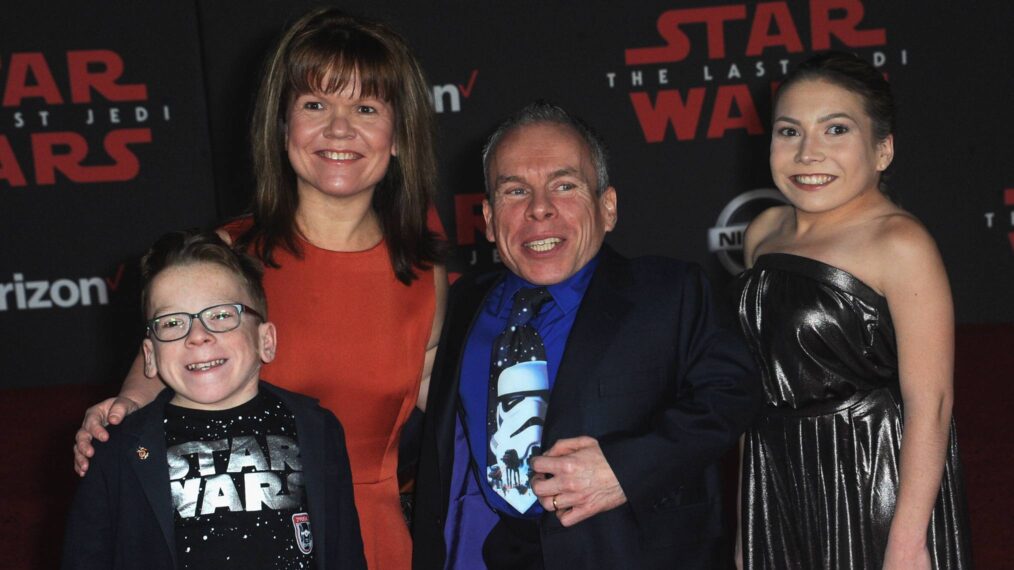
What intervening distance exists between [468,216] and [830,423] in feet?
13.9

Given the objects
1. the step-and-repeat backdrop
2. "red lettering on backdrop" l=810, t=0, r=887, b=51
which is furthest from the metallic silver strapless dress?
"red lettering on backdrop" l=810, t=0, r=887, b=51

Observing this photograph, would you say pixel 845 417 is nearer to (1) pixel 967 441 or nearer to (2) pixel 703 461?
(2) pixel 703 461

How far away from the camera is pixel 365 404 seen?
233 centimetres

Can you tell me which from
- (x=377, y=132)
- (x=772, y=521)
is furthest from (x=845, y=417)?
(x=377, y=132)

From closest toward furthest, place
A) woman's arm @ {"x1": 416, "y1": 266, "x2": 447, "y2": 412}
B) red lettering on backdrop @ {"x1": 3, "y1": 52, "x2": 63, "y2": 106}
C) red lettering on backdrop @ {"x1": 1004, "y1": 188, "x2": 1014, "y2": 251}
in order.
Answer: woman's arm @ {"x1": 416, "y1": 266, "x2": 447, "y2": 412}, red lettering on backdrop @ {"x1": 3, "y1": 52, "x2": 63, "y2": 106}, red lettering on backdrop @ {"x1": 1004, "y1": 188, "x2": 1014, "y2": 251}

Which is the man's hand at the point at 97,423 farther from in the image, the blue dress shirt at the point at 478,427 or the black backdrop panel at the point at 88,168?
the black backdrop panel at the point at 88,168

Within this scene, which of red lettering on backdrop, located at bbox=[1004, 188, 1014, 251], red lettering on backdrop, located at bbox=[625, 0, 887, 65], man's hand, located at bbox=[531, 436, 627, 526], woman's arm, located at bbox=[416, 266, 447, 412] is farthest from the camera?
red lettering on backdrop, located at bbox=[1004, 188, 1014, 251]

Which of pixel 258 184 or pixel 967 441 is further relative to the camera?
pixel 967 441

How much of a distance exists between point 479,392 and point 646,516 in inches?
16.3

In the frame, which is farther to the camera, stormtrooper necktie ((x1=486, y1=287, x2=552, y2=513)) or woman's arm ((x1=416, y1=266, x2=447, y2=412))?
woman's arm ((x1=416, y1=266, x2=447, y2=412))

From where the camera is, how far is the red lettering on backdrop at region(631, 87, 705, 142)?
6.13 m

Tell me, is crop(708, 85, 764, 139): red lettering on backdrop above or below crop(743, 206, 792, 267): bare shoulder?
above

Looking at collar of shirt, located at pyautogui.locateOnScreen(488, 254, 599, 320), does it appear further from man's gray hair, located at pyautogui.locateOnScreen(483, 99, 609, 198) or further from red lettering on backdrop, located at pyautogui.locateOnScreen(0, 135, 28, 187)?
red lettering on backdrop, located at pyautogui.locateOnScreen(0, 135, 28, 187)

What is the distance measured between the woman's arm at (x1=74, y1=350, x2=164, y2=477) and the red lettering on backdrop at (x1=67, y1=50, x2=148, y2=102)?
4250mm
